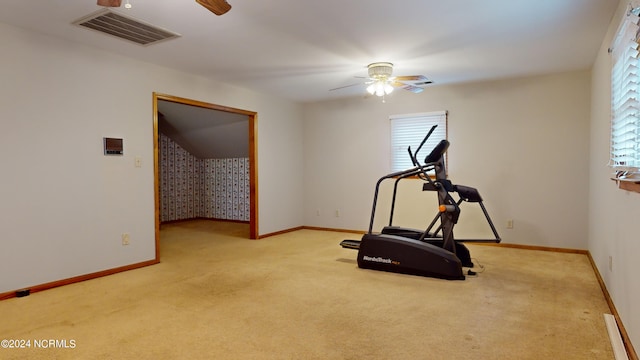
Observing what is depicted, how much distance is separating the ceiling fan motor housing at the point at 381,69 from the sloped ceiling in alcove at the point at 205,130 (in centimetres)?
266

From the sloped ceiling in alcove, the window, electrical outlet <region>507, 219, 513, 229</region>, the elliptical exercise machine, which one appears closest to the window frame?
the elliptical exercise machine

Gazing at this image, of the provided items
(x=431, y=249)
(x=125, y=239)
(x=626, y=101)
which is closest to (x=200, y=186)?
(x=125, y=239)

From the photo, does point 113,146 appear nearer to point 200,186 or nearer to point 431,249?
point 431,249

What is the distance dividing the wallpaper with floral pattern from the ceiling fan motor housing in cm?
379

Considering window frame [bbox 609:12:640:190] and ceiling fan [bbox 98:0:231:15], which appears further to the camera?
window frame [bbox 609:12:640:190]

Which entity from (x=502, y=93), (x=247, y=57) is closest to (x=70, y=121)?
(x=247, y=57)

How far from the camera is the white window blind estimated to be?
2055mm

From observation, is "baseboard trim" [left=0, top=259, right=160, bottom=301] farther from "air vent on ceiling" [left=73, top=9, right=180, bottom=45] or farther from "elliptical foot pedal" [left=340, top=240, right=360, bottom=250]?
"air vent on ceiling" [left=73, top=9, right=180, bottom=45]

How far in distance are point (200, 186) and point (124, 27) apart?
17.1 feet

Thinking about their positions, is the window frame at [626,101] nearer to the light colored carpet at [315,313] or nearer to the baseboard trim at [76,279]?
the light colored carpet at [315,313]

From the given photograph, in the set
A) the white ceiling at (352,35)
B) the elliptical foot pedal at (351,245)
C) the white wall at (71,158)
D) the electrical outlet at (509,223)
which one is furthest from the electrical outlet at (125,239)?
the electrical outlet at (509,223)

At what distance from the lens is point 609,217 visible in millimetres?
2973

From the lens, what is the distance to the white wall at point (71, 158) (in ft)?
10.1

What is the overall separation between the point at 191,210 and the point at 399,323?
6225mm
